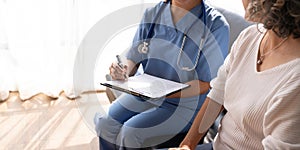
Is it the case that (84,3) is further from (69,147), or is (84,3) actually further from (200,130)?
(200,130)

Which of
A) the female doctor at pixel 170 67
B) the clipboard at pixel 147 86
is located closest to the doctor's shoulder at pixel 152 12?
the female doctor at pixel 170 67

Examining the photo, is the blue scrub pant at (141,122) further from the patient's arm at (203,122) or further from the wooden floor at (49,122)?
the wooden floor at (49,122)

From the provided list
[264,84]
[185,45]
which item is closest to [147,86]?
[185,45]

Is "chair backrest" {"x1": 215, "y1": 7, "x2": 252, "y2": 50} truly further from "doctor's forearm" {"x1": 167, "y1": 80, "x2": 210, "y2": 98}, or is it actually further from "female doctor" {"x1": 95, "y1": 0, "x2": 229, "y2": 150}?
"doctor's forearm" {"x1": 167, "y1": 80, "x2": 210, "y2": 98}

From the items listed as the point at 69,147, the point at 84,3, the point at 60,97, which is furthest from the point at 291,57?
the point at 60,97

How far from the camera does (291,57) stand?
0.79m

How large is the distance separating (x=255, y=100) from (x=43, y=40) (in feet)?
5.47

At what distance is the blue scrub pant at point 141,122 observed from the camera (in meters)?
1.24

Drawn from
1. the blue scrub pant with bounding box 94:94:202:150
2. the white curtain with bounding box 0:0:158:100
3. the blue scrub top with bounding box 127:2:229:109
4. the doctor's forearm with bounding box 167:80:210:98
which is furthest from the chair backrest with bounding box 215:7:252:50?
the white curtain with bounding box 0:0:158:100

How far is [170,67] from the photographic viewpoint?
136cm

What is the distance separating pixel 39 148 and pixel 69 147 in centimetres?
16

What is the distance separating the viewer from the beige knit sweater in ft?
2.44

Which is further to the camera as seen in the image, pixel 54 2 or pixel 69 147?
pixel 54 2

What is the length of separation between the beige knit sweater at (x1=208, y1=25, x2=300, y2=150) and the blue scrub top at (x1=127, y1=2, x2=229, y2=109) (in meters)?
0.23
